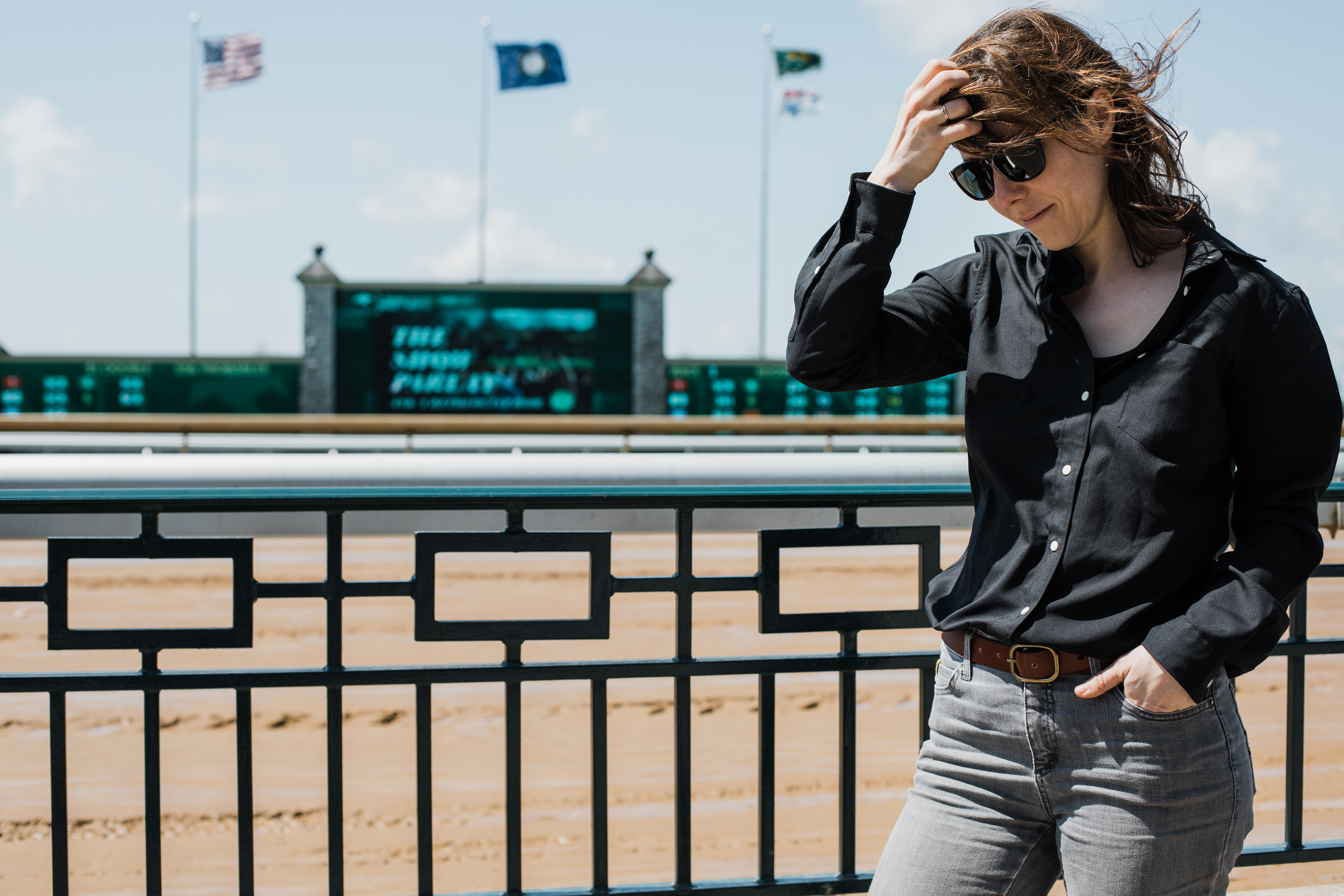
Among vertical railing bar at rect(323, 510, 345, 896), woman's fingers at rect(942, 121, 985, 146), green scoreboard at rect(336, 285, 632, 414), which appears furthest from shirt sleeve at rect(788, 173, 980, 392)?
green scoreboard at rect(336, 285, 632, 414)

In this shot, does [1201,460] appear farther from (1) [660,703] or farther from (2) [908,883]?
(1) [660,703]

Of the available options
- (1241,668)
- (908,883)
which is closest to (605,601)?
(908,883)

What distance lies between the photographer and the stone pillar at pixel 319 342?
64.6 ft

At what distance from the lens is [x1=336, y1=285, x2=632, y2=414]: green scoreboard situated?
64.2 feet

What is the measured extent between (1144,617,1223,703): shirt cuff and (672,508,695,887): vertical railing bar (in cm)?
106

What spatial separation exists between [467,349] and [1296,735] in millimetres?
18086

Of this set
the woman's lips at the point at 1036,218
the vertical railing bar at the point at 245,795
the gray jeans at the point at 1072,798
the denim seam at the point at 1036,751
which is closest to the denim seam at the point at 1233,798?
the gray jeans at the point at 1072,798

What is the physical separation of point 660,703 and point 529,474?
4.58 ft

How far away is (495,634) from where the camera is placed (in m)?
2.14

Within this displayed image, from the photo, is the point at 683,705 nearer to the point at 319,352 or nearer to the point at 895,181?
the point at 895,181

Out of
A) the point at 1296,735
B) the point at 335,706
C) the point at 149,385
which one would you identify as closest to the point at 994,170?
the point at 335,706

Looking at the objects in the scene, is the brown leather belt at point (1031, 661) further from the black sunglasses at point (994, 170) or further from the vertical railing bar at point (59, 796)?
the vertical railing bar at point (59, 796)

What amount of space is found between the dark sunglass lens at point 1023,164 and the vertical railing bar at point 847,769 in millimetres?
1172

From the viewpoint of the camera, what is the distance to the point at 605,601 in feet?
7.12
